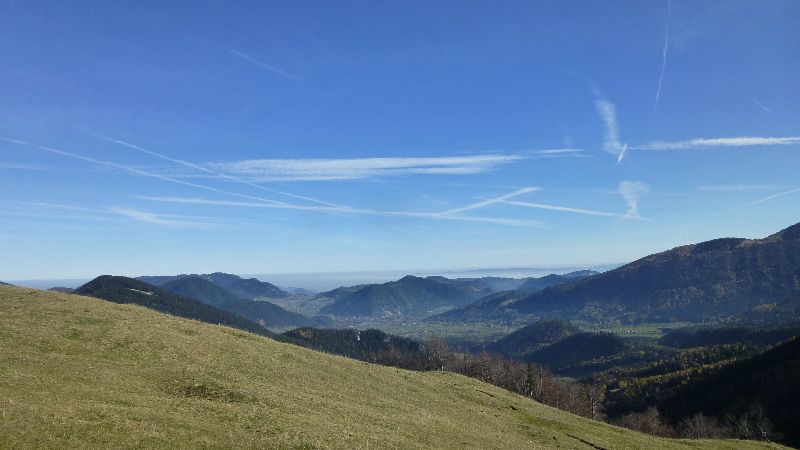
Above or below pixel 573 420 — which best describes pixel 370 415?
above

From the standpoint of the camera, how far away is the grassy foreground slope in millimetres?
27359

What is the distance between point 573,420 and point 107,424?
6698 centimetres

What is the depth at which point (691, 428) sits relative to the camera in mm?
145750

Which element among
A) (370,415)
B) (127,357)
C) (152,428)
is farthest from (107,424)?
(370,415)

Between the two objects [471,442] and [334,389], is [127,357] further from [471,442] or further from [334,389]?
[471,442]

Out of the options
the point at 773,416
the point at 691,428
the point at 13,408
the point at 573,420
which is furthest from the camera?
the point at 773,416

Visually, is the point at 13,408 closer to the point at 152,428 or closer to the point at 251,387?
the point at 152,428

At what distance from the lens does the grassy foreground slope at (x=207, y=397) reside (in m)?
27.4

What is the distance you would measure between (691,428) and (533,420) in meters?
118

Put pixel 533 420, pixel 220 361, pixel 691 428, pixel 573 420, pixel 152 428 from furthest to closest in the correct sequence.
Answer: pixel 691 428 → pixel 573 420 → pixel 533 420 → pixel 220 361 → pixel 152 428

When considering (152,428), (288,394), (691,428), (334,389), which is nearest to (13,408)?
(152,428)

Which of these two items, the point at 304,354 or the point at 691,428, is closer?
the point at 304,354

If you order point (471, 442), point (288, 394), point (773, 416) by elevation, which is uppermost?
point (288, 394)

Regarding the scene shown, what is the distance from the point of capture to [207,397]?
37219mm
